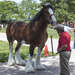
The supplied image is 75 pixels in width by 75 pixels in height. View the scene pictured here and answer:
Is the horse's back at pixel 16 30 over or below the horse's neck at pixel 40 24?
below

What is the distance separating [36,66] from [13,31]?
1585mm

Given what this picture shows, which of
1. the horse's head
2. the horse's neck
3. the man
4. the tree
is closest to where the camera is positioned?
the man

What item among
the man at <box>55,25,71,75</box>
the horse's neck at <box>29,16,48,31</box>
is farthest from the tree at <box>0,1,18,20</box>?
the man at <box>55,25,71,75</box>

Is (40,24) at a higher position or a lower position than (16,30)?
higher

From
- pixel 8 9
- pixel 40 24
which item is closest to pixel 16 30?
pixel 40 24

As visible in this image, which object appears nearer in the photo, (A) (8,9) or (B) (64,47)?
(B) (64,47)

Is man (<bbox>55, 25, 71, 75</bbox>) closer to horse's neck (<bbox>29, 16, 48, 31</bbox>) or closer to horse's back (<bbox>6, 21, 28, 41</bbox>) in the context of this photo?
horse's neck (<bbox>29, 16, 48, 31</bbox>)

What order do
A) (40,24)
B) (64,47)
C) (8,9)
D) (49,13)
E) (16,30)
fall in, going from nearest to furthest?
(64,47) < (49,13) < (40,24) < (16,30) < (8,9)

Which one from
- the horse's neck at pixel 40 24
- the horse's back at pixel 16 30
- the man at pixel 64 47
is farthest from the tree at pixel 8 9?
the man at pixel 64 47

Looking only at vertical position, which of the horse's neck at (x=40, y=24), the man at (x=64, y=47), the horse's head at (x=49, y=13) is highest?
the horse's head at (x=49, y=13)

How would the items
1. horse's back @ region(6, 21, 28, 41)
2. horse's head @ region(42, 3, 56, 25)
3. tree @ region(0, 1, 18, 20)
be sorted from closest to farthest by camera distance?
horse's head @ region(42, 3, 56, 25), horse's back @ region(6, 21, 28, 41), tree @ region(0, 1, 18, 20)

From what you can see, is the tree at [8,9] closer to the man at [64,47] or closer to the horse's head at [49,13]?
the horse's head at [49,13]

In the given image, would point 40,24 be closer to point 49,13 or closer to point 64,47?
point 49,13

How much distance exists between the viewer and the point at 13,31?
621cm
